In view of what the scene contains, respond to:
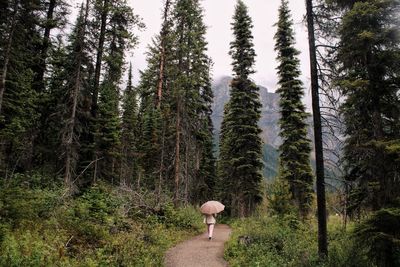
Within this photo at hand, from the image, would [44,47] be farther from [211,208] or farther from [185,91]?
[211,208]

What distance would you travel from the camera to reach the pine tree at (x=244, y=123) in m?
28.0

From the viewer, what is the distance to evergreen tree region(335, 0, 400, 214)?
10406 millimetres

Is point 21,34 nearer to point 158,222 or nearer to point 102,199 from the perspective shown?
point 102,199

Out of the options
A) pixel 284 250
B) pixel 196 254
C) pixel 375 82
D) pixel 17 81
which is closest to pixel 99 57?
pixel 17 81

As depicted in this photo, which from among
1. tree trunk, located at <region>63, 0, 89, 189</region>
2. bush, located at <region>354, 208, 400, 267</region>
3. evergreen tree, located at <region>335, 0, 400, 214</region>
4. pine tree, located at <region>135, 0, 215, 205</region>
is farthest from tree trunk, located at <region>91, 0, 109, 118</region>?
bush, located at <region>354, 208, 400, 267</region>

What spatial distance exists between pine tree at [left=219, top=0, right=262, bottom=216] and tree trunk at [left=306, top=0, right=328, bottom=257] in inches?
614

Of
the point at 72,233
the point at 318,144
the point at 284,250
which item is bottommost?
the point at 284,250

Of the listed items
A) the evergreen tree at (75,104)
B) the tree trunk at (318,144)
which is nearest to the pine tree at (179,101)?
the evergreen tree at (75,104)

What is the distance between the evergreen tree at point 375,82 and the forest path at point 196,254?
5.82m

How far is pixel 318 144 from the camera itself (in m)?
11.9

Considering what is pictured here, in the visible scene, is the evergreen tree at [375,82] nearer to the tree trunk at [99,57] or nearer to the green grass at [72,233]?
the green grass at [72,233]

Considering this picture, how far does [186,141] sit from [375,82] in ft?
44.8

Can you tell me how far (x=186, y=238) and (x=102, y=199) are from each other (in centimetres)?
547

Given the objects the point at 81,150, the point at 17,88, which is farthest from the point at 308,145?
the point at 17,88
